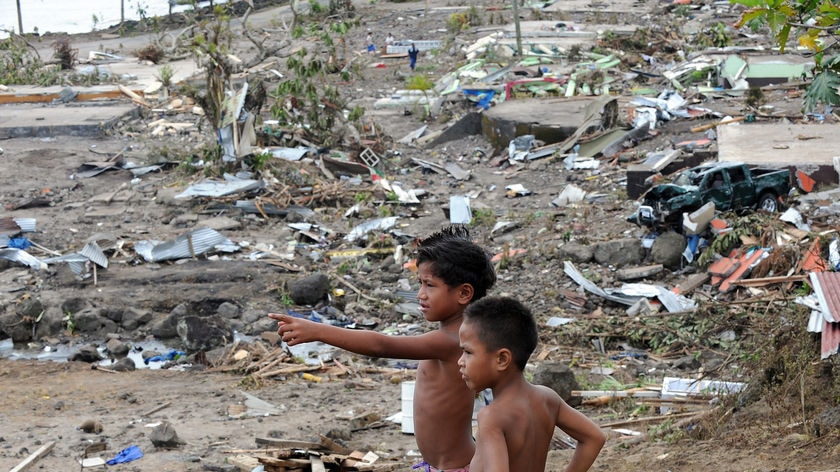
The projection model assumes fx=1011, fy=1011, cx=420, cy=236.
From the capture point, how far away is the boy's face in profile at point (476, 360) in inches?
120

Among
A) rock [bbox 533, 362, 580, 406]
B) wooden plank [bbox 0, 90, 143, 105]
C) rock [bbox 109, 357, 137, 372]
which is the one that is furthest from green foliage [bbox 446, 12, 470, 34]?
rock [bbox 533, 362, 580, 406]

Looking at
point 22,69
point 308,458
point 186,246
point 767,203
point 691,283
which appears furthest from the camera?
point 22,69

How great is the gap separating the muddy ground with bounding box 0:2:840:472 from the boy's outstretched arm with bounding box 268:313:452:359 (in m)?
1.89

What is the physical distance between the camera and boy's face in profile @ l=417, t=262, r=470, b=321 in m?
3.69

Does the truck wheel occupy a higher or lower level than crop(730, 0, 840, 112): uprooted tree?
lower

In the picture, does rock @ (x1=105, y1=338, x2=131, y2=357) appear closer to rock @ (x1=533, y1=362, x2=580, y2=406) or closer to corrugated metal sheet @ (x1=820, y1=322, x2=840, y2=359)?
rock @ (x1=533, y1=362, x2=580, y2=406)

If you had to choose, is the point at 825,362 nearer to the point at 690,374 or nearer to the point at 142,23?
the point at 690,374

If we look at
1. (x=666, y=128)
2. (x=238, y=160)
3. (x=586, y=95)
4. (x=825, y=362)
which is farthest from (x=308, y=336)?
(x=586, y=95)

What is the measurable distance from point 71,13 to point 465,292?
38221mm

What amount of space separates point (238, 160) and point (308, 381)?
6.60 m

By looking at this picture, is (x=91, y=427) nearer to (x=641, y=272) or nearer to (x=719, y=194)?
(x=641, y=272)

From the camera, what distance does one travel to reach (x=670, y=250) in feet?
32.5

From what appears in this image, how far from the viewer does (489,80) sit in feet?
66.2

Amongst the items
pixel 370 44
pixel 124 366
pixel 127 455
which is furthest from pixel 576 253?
pixel 370 44
